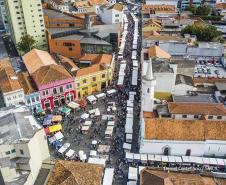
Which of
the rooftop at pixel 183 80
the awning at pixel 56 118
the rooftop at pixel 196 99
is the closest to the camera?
the rooftop at pixel 196 99

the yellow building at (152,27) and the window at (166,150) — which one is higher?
the yellow building at (152,27)

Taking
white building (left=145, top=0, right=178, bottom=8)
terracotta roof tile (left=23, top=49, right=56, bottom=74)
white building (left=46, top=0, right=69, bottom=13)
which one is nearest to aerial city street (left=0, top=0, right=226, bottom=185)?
terracotta roof tile (left=23, top=49, right=56, bottom=74)

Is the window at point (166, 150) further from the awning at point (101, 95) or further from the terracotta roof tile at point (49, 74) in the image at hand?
the terracotta roof tile at point (49, 74)

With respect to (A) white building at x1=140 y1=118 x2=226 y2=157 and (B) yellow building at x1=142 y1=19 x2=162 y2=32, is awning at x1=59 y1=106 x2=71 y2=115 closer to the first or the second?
(A) white building at x1=140 y1=118 x2=226 y2=157

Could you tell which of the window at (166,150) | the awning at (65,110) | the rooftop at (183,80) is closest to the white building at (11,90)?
the awning at (65,110)

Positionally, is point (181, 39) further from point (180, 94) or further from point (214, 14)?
point (214, 14)

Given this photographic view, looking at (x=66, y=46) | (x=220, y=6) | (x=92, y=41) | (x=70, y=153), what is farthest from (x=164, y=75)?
(x=220, y=6)

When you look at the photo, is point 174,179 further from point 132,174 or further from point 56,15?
point 56,15
